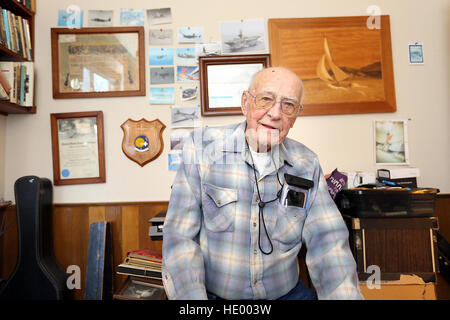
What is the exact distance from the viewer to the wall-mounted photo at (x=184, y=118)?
2.06 metres

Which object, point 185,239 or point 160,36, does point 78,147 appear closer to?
point 160,36

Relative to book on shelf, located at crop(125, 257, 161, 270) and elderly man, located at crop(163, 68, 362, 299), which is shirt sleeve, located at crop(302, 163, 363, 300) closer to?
elderly man, located at crop(163, 68, 362, 299)

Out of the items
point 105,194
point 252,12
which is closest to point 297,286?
point 105,194

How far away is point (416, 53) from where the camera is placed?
2.13 meters

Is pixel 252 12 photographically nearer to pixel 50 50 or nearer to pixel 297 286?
pixel 50 50

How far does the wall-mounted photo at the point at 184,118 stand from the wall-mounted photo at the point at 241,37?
1.70 ft

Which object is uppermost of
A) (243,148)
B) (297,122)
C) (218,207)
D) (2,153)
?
(297,122)

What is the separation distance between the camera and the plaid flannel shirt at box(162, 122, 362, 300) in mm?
1031

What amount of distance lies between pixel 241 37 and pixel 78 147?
1.43 meters

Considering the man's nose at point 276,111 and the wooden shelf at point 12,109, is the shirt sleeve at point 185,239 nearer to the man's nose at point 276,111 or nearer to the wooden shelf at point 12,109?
the man's nose at point 276,111

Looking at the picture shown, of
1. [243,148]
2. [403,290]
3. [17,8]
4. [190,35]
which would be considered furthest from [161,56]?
[403,290]

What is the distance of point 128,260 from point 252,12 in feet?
6.30

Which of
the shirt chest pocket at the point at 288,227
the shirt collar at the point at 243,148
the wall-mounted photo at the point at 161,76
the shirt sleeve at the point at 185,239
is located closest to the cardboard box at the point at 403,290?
→ the shirt chest pocket at the point at 288,227

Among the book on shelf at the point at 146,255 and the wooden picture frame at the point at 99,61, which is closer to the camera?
the book on shelf at the point at 146,255
